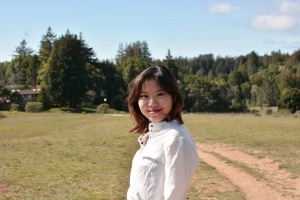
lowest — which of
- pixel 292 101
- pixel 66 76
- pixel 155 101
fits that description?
pixel 292 101

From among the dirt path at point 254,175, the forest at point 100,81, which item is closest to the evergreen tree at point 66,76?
the forest at point 100,81

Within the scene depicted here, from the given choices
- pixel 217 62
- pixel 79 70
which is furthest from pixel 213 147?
pixel 217 62

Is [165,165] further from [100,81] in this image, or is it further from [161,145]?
[100,81]

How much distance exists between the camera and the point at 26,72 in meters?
83.1

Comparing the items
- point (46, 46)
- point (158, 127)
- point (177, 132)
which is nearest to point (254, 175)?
point (158, 127)

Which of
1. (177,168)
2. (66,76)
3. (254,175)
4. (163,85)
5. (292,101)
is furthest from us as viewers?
(292,101)

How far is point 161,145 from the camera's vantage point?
233 cm

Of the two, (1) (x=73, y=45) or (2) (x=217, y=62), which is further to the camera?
(2) (x=217, y=62)

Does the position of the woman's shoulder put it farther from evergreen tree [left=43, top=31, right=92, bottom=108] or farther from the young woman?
evergreen tree [left=43, top=31, right=92, bottom=108]

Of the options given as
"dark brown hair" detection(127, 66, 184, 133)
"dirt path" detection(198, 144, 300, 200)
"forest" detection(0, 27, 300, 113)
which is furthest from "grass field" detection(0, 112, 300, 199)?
"forest" detection(0, 27, 300, 113)

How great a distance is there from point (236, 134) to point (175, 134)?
23419 mm

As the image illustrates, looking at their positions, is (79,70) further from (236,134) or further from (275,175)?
(275,175)

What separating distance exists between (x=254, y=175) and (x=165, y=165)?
10921 millimetres

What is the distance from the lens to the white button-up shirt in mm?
2242
